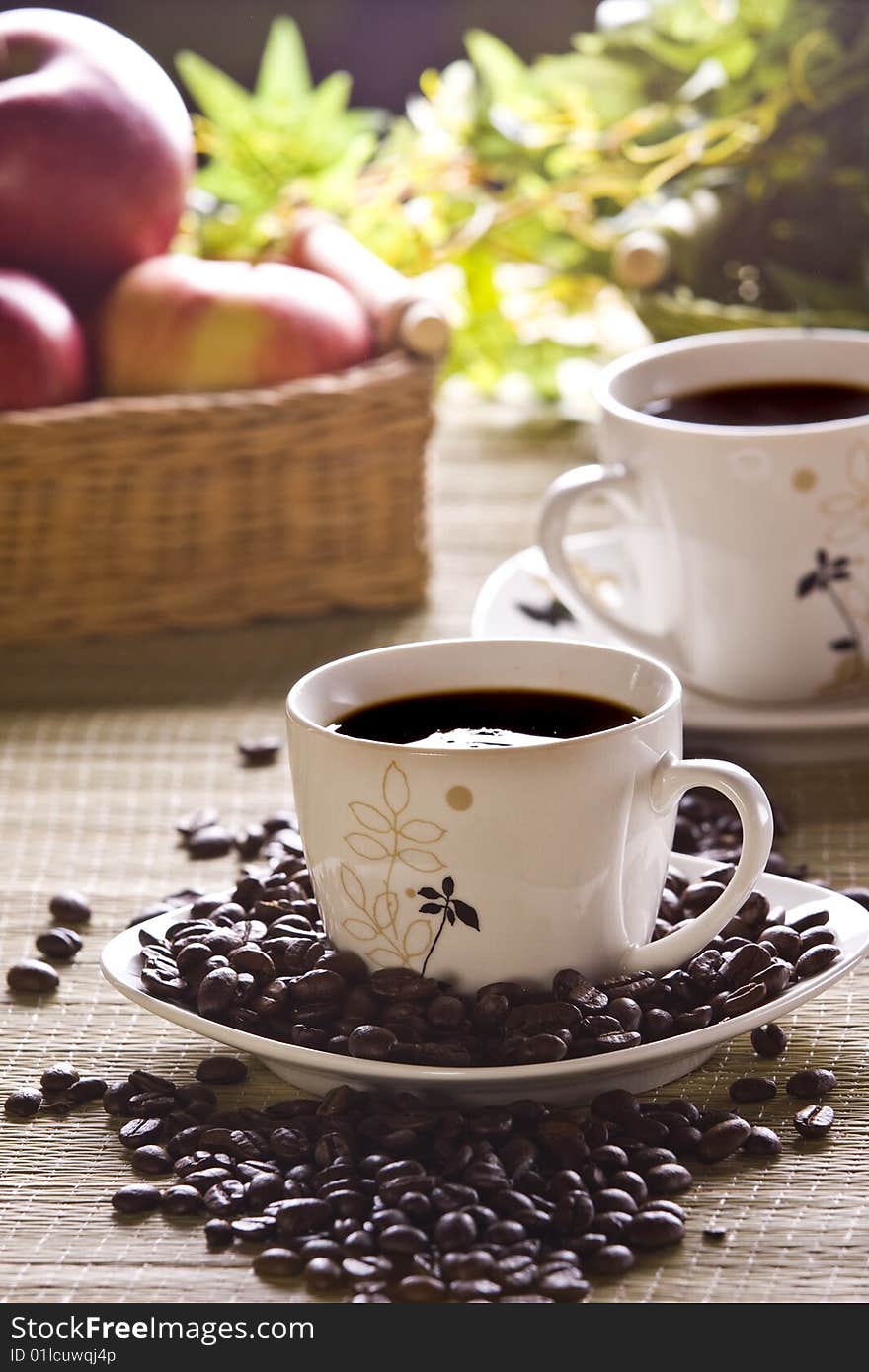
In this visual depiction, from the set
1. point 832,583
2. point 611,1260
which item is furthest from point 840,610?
Answer: point 611,1260

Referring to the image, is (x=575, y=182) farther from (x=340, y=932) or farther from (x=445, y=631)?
(x=340, y=932)

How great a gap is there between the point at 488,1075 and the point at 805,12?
1169 millimetres

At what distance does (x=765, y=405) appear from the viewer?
1.11 metres

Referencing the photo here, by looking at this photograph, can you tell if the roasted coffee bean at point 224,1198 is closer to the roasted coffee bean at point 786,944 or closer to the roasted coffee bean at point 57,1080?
the roasted coffee bean at point 57,1080

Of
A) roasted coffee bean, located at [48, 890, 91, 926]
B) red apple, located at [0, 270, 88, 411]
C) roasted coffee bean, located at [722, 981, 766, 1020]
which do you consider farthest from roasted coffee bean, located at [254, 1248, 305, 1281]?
red apple, located at [0, 270, 88, 411]

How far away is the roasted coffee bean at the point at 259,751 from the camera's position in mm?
1075

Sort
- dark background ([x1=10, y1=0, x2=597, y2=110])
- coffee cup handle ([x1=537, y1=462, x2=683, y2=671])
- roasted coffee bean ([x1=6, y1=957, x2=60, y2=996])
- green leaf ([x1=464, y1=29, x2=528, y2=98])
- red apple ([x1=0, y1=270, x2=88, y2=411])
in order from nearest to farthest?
roasted coffee bean ([x1=6, y1=957, x2=60, y2=996]) < coffee cup handle ([x1=537, y1=462, x2=683, y2=671]) < red apple ([x1=0, y1=270, x2=88, y2=411]) < green leaf ([x1=464, y1=29, x2=528, y2=98]) < dark background ([x1=10, y1=0, x2=597, y2=110])

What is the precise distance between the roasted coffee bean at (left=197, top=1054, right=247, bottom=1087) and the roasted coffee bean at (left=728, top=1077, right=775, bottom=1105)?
7.9 inches

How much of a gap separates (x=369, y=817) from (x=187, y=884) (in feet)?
0.85

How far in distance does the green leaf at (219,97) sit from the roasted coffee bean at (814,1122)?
1.08 metres

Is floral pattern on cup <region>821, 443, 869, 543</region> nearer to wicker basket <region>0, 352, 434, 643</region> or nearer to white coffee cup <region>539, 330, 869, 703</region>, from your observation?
white coffee cup <region>539, 330, 869, 703</region>

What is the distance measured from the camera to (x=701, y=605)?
105 cm

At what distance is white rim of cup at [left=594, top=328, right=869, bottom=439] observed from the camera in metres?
0.99

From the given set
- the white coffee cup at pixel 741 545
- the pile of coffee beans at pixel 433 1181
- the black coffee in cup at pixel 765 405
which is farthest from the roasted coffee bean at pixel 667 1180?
the black coffee in cup at pixel 765 405
